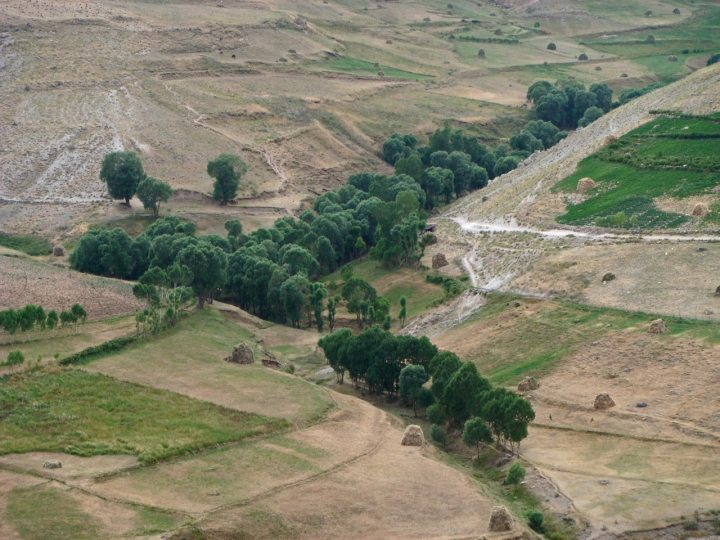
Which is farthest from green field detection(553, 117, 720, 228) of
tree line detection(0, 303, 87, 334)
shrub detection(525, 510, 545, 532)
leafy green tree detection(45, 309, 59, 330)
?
leafy green tree detection(45, 309, 59, 330)

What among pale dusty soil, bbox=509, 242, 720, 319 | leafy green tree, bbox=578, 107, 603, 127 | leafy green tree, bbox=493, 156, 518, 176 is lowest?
pale dusty soil, bbox=509, 242, 720, 319

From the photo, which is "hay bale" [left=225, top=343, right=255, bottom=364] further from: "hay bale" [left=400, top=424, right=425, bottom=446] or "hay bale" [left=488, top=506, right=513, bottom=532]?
"hay bale" [left=488, top=506, right=513, bottom=532]

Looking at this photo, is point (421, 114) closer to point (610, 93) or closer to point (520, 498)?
point (610, 93)

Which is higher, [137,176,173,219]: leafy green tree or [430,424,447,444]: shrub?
[137,176,173,219]: leafy green tree

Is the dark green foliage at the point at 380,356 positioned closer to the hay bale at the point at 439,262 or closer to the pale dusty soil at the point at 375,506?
the pale dusty soil at the point at 375,506

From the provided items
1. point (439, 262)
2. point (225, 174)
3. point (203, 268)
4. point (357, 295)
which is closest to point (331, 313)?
point (357, 295)

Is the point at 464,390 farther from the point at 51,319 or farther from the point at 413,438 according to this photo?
the point at 51,319

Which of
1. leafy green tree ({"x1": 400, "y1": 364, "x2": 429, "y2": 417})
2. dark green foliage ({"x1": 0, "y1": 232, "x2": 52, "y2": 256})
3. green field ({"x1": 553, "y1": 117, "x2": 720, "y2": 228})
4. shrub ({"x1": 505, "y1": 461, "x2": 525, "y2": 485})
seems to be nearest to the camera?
shrub ({"x1": 505, "y1": 461, "x2": 525, "y2": 485})

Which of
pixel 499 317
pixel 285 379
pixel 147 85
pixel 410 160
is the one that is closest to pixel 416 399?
pixel 285 379
